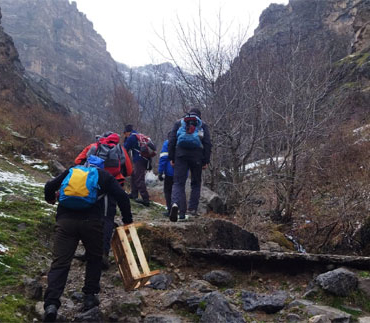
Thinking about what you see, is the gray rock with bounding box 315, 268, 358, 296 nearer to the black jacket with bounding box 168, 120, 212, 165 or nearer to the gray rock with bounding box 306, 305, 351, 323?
the gray rock with bounding box 306, 305, 351, 323

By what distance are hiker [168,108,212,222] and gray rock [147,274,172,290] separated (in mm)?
1333

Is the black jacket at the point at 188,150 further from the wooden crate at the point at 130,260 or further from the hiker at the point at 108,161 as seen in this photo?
the wooden crate at the point at 130,260

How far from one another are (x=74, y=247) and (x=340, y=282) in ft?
8.76

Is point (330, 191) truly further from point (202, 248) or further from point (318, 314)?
point (318, 314)

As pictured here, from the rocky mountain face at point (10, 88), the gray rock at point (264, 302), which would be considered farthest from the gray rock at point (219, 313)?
the rocky mountain face at point (10, 88)

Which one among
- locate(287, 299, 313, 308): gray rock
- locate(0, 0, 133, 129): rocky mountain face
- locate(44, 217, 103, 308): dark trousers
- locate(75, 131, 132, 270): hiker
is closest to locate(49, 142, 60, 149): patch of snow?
locate(75, 131, 132, 270): hiker

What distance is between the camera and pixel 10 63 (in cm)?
2250

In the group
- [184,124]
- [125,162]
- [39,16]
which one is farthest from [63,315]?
[39,16]

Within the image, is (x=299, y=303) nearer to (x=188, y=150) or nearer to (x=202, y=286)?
(x=202, y=286)

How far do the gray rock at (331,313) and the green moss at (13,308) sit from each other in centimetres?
259

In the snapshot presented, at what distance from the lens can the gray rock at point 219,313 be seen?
3.31 metres

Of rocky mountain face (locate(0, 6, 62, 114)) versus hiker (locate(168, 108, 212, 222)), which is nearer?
hiker (locate(168, 108, 212, 222))

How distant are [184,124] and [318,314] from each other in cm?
351

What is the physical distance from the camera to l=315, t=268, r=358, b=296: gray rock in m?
3.77
